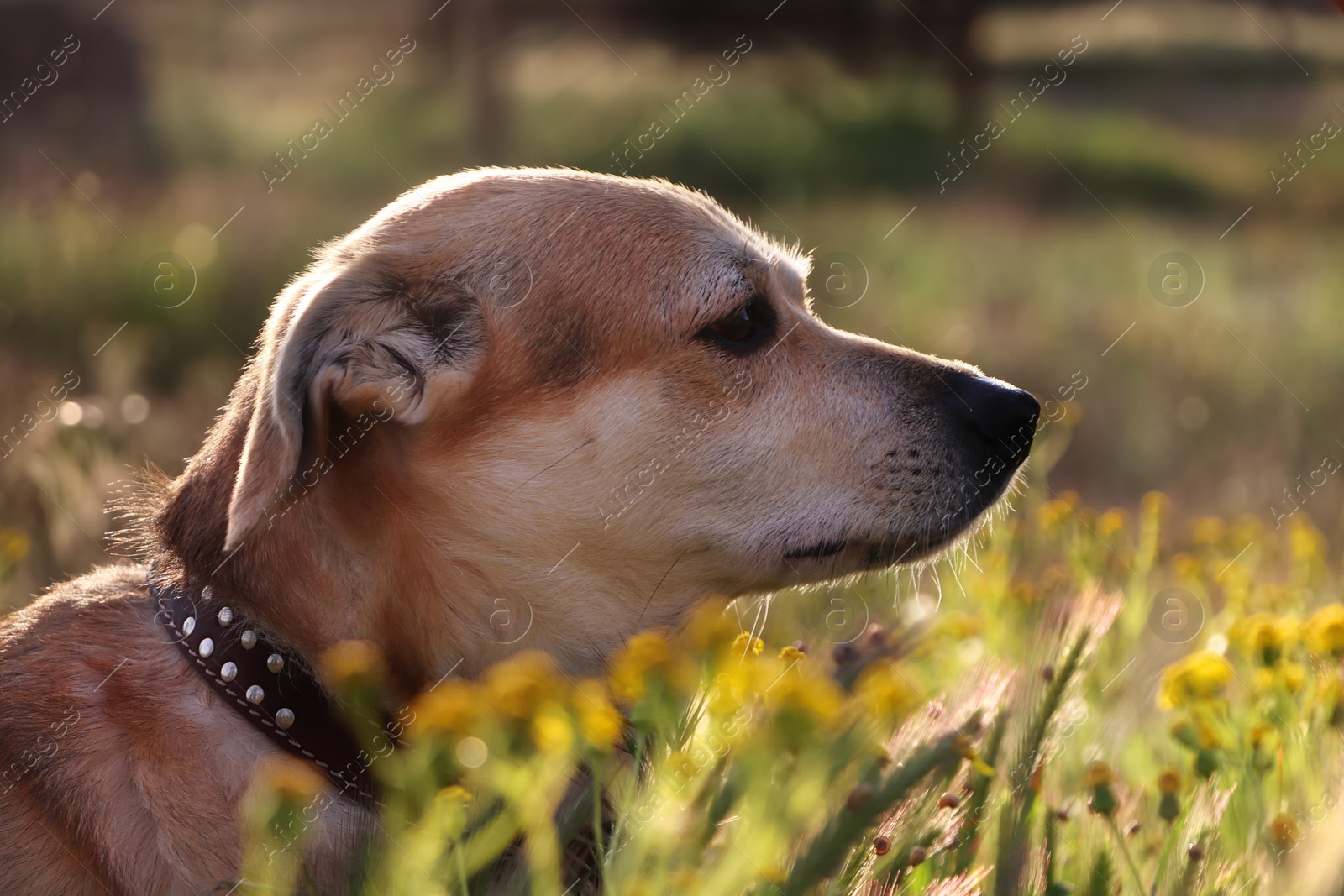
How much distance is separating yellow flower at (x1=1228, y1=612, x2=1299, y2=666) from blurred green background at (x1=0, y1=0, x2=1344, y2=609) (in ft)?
2.76

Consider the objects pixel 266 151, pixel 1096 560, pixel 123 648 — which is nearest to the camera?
pixel 123 648

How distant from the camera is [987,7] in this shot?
1800cm

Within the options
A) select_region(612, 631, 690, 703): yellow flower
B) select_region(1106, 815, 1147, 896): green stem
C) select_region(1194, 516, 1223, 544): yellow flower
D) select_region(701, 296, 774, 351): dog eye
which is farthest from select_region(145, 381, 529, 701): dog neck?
select_region(1194, 516, 1223, 544): yellow flower

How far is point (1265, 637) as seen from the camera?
→ 2473 millimetres

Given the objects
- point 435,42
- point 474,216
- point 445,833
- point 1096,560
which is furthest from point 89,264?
point 435,42

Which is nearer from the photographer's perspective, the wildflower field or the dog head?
the wildflower field

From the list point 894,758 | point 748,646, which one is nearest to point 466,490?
point 748,646

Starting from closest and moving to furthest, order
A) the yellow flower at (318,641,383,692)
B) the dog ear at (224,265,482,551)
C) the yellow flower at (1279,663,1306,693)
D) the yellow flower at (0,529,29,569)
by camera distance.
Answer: the yellow flower at (318,641,383,692) < the dog ear at (224,265,482,551) < the yellow flower at (1279,663,1306,693) < the yellow flower at (0,529,29,569)

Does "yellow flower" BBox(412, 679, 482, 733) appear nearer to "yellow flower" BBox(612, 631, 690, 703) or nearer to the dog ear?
"yellow flower" BBox(612, 631, 690, 703)

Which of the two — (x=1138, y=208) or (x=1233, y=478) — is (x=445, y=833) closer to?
(x=1233, y=478)

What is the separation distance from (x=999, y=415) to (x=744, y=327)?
699 mm

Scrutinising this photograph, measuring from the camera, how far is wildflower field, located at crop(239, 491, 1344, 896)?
1.24m

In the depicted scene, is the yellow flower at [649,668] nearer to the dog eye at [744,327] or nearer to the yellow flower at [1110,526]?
the dog eye at [744,327]

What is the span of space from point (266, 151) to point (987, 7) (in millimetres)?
11276
